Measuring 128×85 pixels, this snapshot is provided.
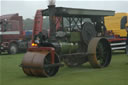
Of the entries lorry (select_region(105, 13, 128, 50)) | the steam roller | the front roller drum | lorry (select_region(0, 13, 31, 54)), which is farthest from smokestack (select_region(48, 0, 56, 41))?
lorry (select_region(0, 13, 31, 54))

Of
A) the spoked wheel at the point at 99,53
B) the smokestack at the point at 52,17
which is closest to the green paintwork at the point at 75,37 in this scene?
the spoked wheel at the point at 99,53

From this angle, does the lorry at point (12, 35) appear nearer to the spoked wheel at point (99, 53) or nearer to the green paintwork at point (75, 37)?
the green paintwork at point (75, 37)

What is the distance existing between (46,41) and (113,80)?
2408mm

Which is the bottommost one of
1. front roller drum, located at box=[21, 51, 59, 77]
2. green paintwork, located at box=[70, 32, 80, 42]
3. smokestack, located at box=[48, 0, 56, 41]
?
front roller drum, located at box=[21, 51, 59, 77]

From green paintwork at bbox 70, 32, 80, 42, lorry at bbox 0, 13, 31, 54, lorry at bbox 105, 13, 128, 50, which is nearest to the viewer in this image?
green paintwork at bbox 70, 32, 80, 42

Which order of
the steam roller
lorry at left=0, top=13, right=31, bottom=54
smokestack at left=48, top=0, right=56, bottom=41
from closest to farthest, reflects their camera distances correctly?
the steam roller, smokestack at left=48, top=0, right=56, bottom=41, lorry at left=0, top=13, right=31, bottom=54

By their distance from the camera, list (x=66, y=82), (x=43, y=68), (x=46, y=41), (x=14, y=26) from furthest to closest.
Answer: (x=14, y=26) → (x=46, y=41) → (x=43, y=68) → (x=66, y=82)

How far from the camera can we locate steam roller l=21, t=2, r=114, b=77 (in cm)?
723

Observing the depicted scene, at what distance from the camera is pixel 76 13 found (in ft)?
29.4

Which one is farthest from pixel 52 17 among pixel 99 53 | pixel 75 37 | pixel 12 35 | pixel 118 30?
pixel 12 35

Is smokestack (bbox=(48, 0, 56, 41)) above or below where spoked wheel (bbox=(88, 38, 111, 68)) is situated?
above

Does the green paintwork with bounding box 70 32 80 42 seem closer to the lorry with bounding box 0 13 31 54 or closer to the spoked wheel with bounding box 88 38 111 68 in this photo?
the spoked wheel with bounding box 88 38 111 68

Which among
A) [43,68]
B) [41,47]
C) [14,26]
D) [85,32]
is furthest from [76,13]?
[14,26]

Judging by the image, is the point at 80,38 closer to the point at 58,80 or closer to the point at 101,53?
the point at 101,53
